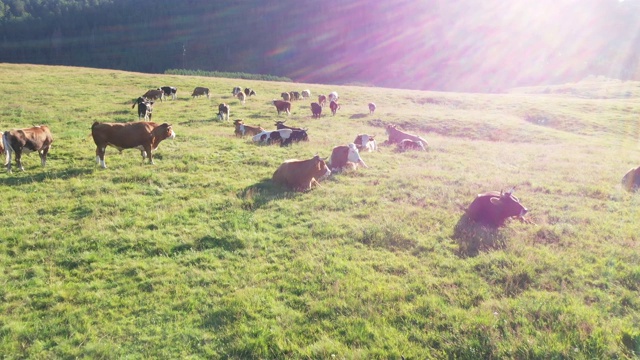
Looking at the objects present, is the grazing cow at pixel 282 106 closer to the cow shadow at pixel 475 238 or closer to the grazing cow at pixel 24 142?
the grazing cow at pixel 24 142

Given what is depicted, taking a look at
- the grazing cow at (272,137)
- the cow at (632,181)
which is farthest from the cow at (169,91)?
the cow at (632,181)

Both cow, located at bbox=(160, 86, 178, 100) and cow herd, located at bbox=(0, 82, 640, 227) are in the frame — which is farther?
cow, located at bbox=(160, 86, 178, 100)

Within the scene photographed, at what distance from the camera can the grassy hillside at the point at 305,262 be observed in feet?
17.5

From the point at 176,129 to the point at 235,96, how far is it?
58.6 feet

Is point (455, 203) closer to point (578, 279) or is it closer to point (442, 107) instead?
point (578, 279)

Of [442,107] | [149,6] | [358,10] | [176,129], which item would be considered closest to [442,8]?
[358,10]

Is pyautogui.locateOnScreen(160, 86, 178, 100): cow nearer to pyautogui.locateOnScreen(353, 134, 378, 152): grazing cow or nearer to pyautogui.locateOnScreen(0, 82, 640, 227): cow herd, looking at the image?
pyautogui.locateOnScreen(0, 82, 640, 227): cow herd

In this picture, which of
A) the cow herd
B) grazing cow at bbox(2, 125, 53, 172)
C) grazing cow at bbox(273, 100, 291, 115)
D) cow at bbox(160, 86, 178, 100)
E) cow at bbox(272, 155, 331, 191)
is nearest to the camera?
the cow herd

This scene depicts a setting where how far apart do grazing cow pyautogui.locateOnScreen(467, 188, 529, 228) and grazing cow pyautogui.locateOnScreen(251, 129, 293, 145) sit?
11113 millimetres

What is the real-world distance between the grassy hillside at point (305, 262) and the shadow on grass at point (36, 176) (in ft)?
0.27

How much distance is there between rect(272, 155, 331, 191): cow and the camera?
11.7 meters

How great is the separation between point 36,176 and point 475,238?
42.7 feet

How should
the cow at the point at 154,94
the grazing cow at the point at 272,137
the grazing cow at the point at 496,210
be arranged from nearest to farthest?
the grazing cow at the point at 496,210, the grazing cow at the point at 272,137, the cow at the point at 154,94

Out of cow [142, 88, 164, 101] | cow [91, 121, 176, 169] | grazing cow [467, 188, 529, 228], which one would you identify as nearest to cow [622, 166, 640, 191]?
grazing cow [467, 188, 529, 228]
